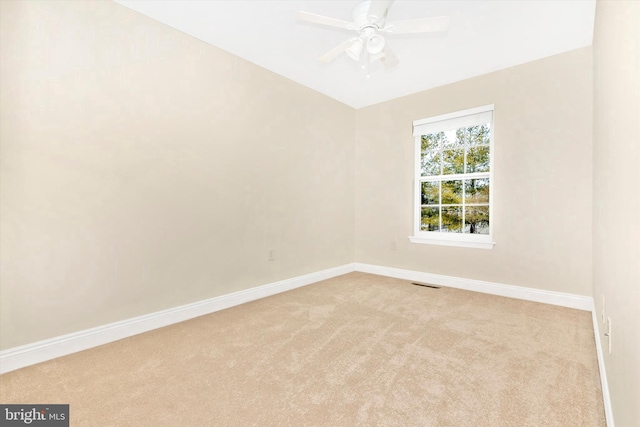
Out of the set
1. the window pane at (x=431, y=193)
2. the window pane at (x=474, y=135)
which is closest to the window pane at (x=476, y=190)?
the window pane at (x=431, y=193)

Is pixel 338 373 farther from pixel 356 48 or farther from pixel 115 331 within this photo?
pixel 356 48

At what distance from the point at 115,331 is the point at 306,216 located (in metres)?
2.34

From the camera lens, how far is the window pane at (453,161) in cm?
375

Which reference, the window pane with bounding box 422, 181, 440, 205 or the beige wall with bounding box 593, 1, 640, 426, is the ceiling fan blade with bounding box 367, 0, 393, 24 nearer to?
the beige wall with bounding box 593, 1, 640, 426

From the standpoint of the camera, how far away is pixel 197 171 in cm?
279

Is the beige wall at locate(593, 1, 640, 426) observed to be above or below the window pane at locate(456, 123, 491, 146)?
below

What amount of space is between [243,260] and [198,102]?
1654mm

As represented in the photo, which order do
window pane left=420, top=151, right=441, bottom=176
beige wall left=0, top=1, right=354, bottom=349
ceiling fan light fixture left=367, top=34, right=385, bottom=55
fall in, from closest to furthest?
beige wall left=0, top=1, right=354, bottom=349 → ceiling fan light fixture left=367, top=34, right=385, bottom=55 → window pane left=420, top=151, right=441, bottom=176

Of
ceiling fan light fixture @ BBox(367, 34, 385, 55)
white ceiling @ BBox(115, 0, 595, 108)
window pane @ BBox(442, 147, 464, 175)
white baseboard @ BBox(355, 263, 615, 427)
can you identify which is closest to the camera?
ceiling fan light fixture @ BBox(367, 34, 385, 55)

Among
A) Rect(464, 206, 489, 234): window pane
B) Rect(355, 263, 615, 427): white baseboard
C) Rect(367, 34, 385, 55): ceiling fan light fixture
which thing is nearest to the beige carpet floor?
Rect(355, 263, 615, 427): white baseboard

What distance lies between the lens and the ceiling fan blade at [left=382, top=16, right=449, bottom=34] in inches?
73.5

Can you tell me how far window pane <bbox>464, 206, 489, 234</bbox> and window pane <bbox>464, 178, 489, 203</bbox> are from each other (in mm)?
99

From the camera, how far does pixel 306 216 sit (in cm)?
391

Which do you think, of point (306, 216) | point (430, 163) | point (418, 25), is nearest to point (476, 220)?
point (430, 163)
